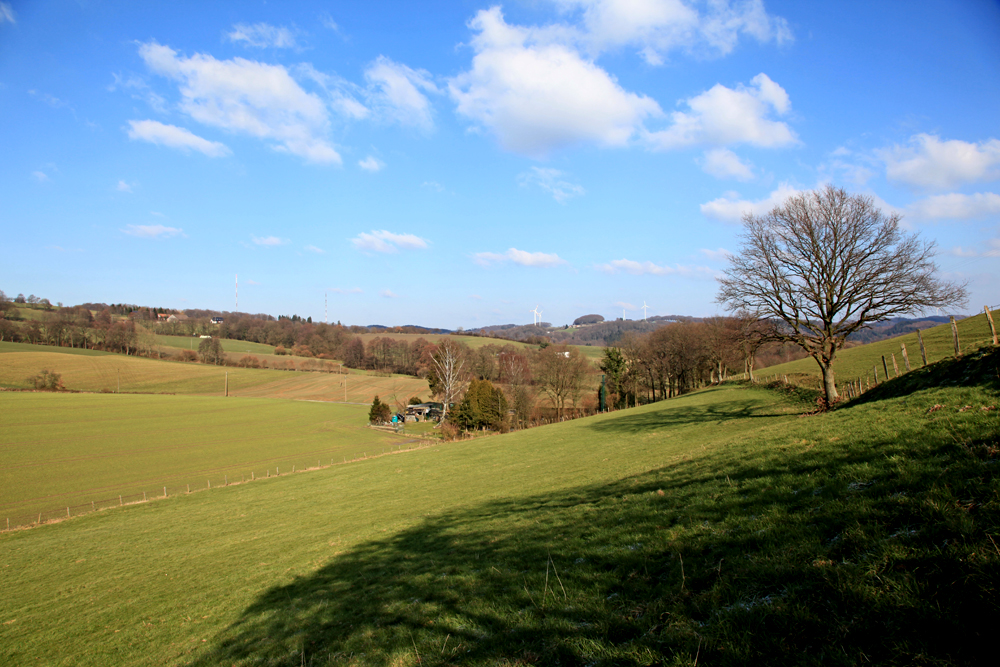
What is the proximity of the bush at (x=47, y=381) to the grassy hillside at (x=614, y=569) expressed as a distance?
7372cm

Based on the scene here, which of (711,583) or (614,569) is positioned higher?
(711,583)

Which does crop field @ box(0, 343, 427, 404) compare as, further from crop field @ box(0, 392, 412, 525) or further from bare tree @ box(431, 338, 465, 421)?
bare tree @ box(431, 338, 465, 421)

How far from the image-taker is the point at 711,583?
19.4ft

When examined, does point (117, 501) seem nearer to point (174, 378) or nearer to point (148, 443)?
point (148, 443)

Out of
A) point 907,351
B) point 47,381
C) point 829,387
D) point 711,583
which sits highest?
point 907,351

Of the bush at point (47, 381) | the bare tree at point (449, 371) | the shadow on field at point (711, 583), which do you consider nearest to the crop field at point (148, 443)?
the bush at point (47, 381)

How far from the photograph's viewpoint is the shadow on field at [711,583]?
422 cm

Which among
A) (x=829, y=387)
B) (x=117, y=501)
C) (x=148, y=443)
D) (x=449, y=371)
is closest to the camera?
(x=829, y=387)

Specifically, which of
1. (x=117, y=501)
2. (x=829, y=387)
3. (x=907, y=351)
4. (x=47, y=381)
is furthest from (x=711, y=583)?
(x=47, y=381)

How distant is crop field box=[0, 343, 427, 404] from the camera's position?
77438 mm

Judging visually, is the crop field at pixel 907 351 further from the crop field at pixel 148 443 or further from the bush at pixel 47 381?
the bush at pixel 47 381

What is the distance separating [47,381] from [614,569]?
102m

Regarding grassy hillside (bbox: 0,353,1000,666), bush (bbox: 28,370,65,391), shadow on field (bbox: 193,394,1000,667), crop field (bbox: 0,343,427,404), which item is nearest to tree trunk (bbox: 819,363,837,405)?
grassy hillside (bbox: 0,353,1000,666)

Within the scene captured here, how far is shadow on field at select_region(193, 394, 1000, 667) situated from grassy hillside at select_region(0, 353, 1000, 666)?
0.11ft
